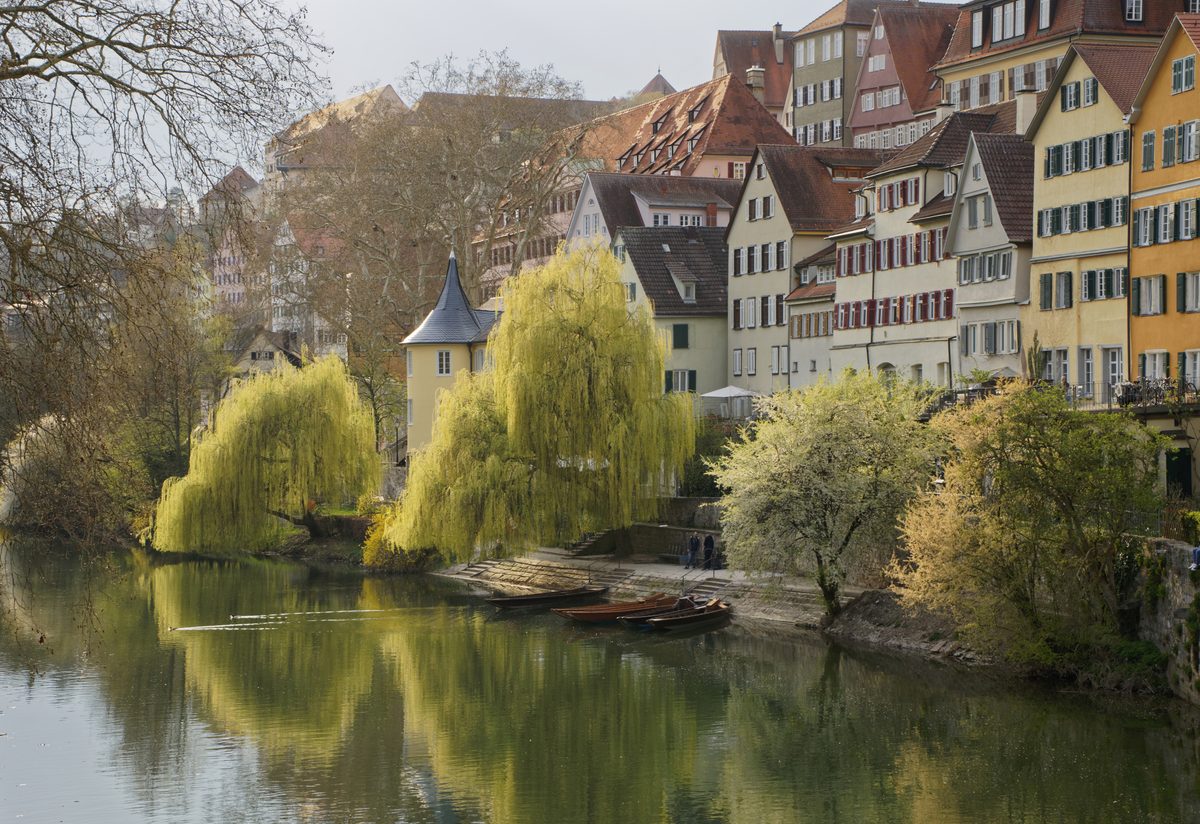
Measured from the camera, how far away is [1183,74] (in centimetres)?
4303

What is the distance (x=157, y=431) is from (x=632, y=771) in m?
52.3

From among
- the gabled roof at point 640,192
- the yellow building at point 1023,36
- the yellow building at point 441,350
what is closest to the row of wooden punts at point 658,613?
the yellow building at point 441,350

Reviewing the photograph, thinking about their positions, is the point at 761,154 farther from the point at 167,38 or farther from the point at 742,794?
the point at 167,38

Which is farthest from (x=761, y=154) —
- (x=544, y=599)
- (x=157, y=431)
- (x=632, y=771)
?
(x=632, y=771)

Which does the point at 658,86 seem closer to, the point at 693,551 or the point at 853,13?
the point at 853,13

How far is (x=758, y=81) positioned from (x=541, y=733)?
8136cm

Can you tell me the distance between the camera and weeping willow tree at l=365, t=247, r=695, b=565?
54.0 meters

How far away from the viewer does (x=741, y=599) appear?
1923 inches

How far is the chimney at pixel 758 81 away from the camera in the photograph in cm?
10812

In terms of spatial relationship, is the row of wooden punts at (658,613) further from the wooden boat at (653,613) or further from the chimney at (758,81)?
the chimney at (758,81)

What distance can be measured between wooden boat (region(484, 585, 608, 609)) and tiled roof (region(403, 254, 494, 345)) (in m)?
21.3

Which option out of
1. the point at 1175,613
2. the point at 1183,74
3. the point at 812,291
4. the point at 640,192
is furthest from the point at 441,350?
the point at 1175,613

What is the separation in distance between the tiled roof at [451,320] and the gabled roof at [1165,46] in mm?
34563

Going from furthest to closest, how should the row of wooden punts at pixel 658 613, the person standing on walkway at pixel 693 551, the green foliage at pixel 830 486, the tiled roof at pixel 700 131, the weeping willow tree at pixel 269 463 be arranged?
1. the tiled roof at pixel 700 131
2. the weeping willow tree at pixel 269 463
3. the person standing on walkway at pixel 693 551
4. the row of wooden punts at pixel 658 613
5. the green foliage at pixel 830 486
